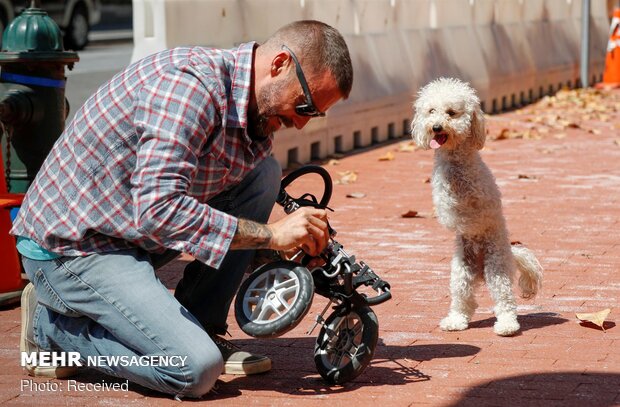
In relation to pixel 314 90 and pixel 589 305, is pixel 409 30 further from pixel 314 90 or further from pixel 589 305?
pixel 314 90

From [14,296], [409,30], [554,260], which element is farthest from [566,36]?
[14,296]

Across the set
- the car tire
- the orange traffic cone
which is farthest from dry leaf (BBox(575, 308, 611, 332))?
the car tire

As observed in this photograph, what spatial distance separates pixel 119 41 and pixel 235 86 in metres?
22.8

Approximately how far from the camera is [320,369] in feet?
15.5

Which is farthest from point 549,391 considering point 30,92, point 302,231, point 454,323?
point 30,92

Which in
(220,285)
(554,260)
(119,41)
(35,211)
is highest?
(35,211)

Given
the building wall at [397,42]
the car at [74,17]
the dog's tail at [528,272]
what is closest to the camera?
the dog's tail at [528,272]

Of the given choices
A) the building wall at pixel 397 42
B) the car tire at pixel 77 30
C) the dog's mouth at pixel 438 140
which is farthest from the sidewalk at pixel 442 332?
the car tire at pixel 77 30

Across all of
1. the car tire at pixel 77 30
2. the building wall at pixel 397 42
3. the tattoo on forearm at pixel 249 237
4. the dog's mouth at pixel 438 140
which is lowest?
the car tire at pixel 77 30

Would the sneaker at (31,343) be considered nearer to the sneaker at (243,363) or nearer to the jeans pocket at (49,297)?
the jeans pocket at (49,297)

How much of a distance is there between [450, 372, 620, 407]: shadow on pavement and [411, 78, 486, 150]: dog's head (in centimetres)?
122

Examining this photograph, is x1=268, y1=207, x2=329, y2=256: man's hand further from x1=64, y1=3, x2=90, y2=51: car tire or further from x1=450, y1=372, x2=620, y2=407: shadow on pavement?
x1=64, y1=3, x2=90, y2=51: car tire

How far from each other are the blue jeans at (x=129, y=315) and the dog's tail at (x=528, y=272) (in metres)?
1.42

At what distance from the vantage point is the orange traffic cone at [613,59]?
59.6 ft
